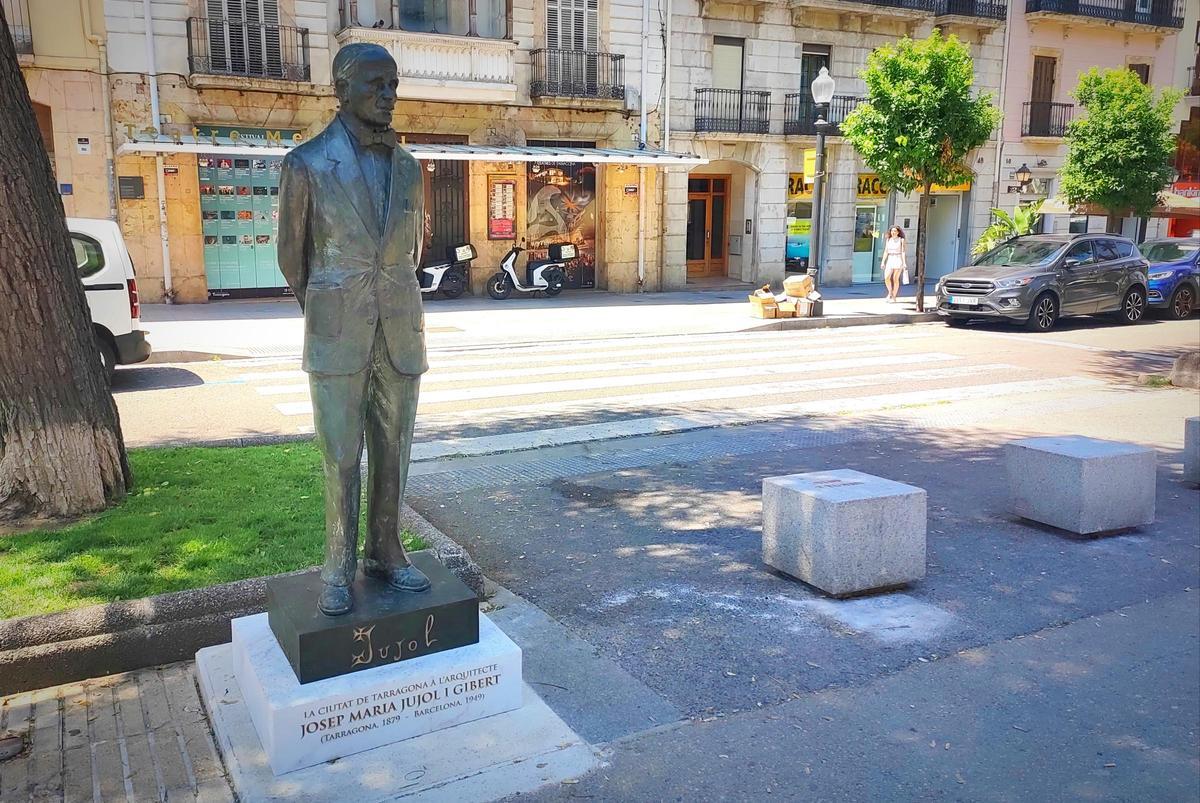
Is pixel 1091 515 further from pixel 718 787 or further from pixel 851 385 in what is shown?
pixel 851 385

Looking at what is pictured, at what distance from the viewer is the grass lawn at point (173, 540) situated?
189 inches

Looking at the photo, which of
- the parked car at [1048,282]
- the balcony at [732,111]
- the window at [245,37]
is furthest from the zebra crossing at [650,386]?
the balcony at [732,111]

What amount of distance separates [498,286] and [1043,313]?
37.9 ft

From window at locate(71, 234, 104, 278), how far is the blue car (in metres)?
20.0

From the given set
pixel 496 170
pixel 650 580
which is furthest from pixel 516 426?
pixel 496 170

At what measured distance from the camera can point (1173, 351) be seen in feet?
53.3

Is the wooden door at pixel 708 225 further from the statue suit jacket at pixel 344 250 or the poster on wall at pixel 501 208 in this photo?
the statue suit jacket at pixel 344 250

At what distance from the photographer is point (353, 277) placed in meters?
3.69

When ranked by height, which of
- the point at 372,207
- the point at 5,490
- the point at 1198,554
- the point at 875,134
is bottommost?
the point at 1198,554

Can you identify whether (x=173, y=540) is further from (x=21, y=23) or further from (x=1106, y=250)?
(x=1106, y=250)

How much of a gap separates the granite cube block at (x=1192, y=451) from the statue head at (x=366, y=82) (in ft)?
22.6

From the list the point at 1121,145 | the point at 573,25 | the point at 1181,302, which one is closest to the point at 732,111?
the point at 573,25

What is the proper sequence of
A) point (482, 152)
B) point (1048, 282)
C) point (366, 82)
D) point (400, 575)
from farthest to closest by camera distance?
point (482, 152) → point (1048, 282) → point (400, 575) → point (366, 82)

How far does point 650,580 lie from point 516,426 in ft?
13.8
